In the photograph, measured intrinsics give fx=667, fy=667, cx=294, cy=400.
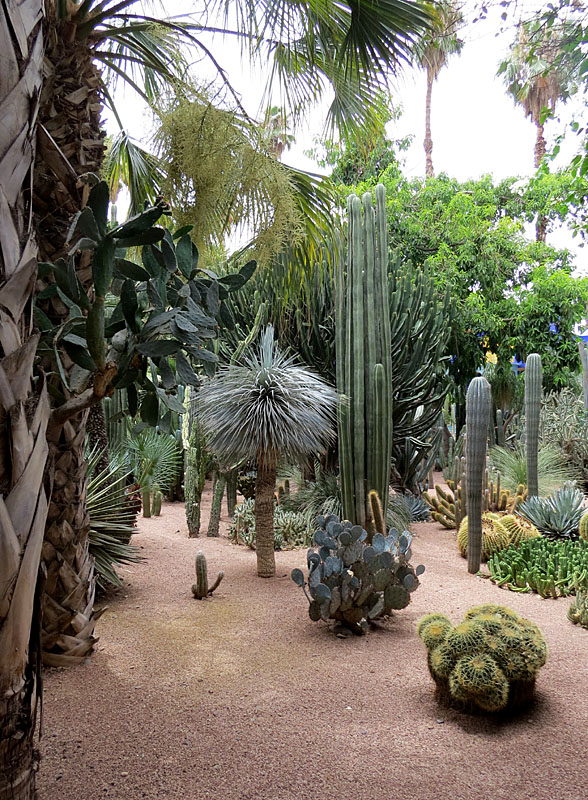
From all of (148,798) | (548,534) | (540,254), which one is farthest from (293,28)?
(540,254)

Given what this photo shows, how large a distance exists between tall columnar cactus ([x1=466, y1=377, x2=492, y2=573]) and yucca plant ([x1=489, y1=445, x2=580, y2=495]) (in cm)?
411

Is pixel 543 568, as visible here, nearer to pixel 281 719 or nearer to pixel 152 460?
pixel 281 719

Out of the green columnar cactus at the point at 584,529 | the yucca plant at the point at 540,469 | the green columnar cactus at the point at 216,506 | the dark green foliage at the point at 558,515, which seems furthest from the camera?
the yucca plant at the point at 540,469

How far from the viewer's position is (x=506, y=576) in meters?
6.16

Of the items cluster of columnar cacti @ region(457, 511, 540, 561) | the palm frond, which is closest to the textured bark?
the palm frond

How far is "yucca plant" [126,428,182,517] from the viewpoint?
9.42m

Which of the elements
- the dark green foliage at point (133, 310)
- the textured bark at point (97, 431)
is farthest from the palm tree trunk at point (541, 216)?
the dark green foliage at point (133, 310)

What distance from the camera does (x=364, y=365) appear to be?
7.60 m

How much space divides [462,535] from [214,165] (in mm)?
4957

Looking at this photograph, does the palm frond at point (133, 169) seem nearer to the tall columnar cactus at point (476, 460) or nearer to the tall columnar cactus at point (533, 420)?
the tall columnar cactus at point (476, 460)

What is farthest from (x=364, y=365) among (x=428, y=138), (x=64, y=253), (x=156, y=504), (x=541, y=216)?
(x=428, y=138)

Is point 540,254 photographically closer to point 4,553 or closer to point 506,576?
point 506,576

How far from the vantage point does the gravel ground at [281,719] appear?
2660mm

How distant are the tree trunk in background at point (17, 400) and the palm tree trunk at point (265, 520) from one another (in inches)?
183
